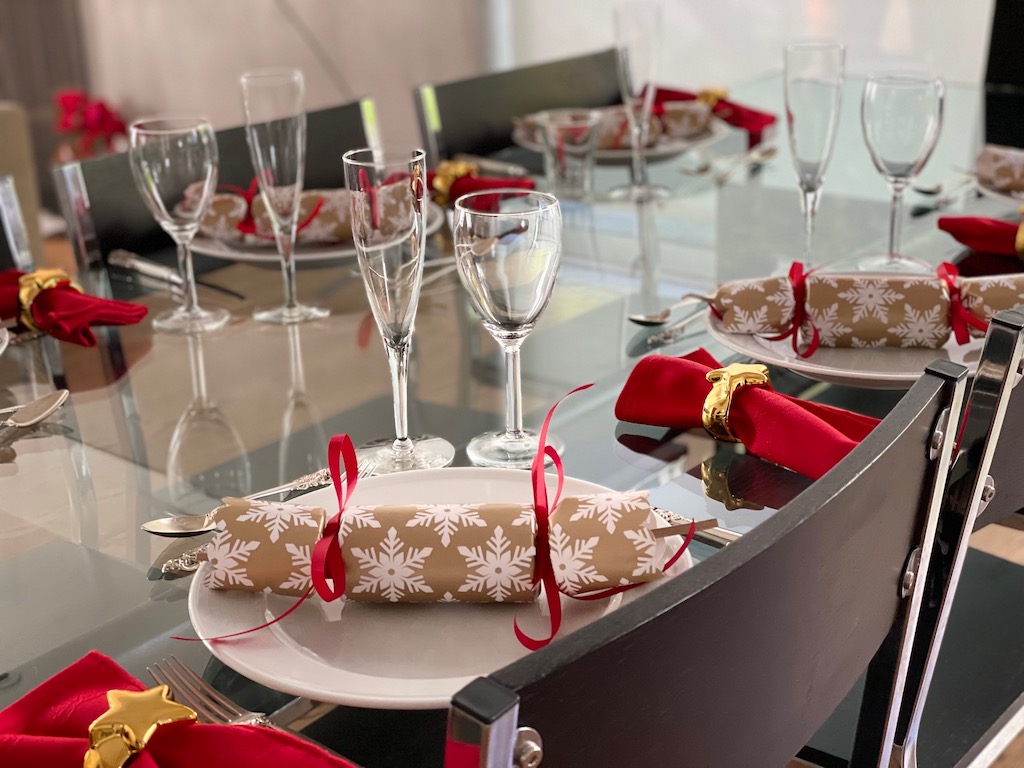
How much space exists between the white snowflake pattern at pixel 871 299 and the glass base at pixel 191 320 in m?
0.64

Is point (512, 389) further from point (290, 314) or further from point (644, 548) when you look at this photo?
point (290, 314)

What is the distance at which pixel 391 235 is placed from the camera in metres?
0.81

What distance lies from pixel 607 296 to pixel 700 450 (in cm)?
40

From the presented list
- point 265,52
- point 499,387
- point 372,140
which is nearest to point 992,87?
point 372,140

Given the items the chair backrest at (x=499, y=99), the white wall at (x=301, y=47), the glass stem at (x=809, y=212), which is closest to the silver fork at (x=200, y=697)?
the glass stem at (x=809, y=212)

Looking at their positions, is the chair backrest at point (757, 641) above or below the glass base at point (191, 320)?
above

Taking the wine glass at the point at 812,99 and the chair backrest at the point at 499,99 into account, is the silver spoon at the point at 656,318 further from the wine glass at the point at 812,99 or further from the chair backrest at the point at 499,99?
the chair backrest at the point at 499,99

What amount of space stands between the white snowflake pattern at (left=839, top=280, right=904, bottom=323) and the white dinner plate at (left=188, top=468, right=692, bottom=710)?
0.41 metres

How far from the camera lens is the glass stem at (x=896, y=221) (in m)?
1.31

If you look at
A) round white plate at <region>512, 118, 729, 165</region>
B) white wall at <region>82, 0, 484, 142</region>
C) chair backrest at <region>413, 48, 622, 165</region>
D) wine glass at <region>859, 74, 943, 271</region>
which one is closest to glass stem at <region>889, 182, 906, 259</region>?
wine glass at <region>859, 74, 943, 271</region>

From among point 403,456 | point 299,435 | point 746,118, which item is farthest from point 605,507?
point 746,118

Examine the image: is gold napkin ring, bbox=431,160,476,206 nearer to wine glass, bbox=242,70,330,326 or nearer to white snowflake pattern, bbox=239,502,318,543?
wine glass, bbox=242,70,330,326

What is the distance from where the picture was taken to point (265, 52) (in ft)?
13.8

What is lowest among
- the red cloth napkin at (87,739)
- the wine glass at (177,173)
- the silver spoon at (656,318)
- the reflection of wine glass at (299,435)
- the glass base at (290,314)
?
the reflection of wine glass at (299,435)
